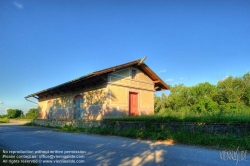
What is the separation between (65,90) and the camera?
2061cm

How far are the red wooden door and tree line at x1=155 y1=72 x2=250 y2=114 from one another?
3.84 m

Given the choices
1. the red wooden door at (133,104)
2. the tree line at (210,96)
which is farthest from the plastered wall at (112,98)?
the tree line at (210,96)

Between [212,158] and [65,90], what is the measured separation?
55.8 ft

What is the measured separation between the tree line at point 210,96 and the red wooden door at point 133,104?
151 inches

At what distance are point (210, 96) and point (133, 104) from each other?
45.1 ft

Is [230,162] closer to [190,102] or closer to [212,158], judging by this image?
[212,158]

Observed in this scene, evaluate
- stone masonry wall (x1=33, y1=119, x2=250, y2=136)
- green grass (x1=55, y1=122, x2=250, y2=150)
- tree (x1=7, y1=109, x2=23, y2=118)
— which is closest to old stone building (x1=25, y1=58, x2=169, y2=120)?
stone masonry wall (x1=33, y1=119, x2=250, y2=136)

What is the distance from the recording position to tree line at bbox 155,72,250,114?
23812 millimetres

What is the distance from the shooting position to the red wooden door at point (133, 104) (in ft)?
60.1

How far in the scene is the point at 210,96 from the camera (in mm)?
27297

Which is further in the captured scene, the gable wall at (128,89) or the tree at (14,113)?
the tree at (14,113)

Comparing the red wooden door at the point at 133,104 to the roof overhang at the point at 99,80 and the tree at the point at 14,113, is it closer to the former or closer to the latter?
the roof overhang at the point at 99,80

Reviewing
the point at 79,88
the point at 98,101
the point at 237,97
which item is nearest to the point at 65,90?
the point at 79,88

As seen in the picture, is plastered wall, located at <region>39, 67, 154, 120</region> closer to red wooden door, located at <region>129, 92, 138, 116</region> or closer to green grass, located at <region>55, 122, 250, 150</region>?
red wooden door, located at <region>129, 92, 138, 116</region>
